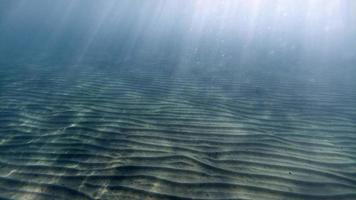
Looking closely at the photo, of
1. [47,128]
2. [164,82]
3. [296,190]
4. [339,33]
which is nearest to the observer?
[296,190]

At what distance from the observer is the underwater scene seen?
12.7ft

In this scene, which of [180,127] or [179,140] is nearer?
[179,140]

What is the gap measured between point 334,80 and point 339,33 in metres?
13.3

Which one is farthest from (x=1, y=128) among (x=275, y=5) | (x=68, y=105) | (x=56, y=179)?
(x=275, y=5)

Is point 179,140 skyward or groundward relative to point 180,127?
groundward

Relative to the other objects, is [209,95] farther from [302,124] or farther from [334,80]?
[334,80]

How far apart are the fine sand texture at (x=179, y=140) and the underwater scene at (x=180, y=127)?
0.02m

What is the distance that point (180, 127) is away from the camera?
222 inches

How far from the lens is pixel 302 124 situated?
5766 mm

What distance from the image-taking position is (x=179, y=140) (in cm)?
511

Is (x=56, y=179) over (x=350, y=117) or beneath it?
beneath

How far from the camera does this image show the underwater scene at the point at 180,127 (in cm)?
387

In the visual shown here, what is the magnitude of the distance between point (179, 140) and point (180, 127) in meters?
0.56

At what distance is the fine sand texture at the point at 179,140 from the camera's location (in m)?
3.83
